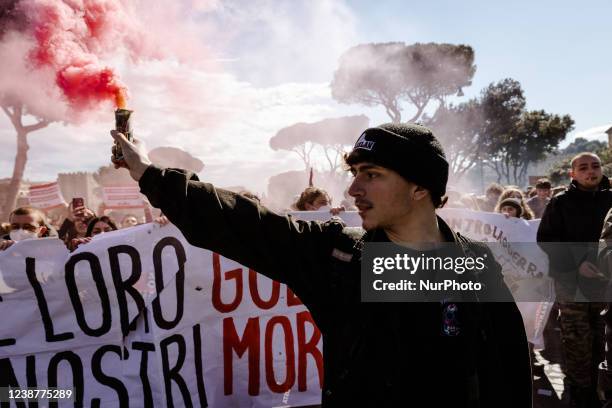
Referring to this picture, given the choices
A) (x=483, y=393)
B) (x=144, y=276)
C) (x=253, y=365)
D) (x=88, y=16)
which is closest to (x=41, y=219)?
(x=144, y=276)

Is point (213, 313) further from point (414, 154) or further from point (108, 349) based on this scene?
point (414, 154)

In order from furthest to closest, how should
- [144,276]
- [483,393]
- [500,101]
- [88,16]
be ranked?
[500,101]
[88,16]
[144,276]
[483,393]

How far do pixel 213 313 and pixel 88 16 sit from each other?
261 cm

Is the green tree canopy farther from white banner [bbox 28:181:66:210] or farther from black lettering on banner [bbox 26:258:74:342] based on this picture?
black lettering on banner [bbox 26:258:74:342]

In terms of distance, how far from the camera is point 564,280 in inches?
173

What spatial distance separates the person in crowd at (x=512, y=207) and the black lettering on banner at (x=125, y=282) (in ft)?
15.4

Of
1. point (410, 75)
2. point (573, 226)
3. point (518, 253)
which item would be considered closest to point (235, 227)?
point (573, 226)

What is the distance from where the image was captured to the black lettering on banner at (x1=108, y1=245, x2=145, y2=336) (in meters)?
3.36

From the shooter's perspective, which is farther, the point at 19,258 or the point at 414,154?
the point at 19,258

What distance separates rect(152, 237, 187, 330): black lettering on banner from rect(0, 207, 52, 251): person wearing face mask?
131 centimetres

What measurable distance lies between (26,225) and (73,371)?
154 centimetres

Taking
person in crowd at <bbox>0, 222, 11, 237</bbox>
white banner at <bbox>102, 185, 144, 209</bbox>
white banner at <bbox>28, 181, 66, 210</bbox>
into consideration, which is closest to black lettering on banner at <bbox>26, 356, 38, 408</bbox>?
person in crowd at <bbox>0, 222, 11, 237</bbox>

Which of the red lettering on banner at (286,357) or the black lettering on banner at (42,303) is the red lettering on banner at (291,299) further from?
the black lettering on banner at (42,303)

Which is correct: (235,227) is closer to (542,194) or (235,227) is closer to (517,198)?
(517,198)
